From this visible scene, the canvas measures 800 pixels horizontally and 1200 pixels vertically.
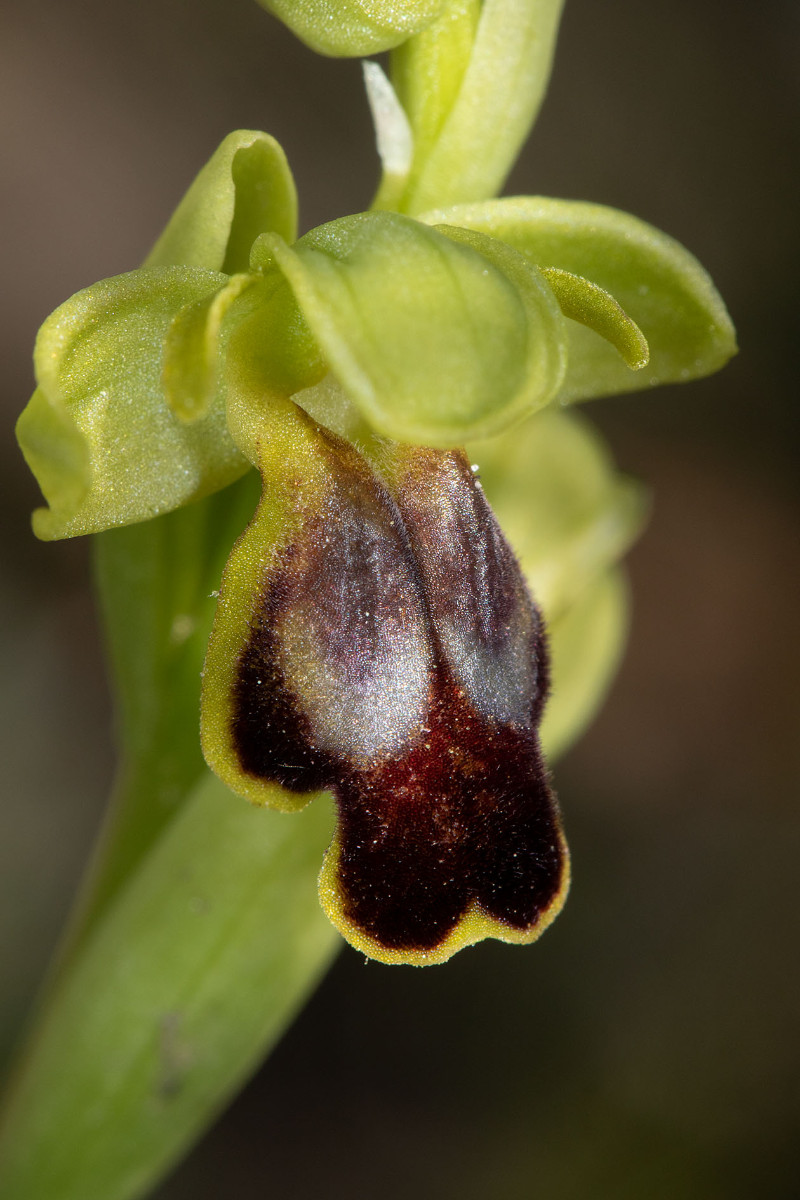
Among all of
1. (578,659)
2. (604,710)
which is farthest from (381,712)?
(604,710)

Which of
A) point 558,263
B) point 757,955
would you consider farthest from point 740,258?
point 558,263

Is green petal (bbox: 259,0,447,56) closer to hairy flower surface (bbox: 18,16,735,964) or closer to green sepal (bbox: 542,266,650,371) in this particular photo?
hairy flower surface (bbox: 18,16,735,964)

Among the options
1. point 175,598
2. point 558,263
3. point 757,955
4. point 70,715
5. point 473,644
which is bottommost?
point 757,955

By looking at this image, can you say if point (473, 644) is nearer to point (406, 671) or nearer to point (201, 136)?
point (406, 671)

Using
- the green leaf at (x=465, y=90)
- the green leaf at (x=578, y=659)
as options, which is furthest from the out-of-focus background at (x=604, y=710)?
the green leaf at (x=465, y=90)

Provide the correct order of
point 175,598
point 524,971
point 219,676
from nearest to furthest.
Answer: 1. point 219,676
2. point 175,598
3. point 524,971

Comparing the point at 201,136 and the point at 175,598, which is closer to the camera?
the point at 175,598

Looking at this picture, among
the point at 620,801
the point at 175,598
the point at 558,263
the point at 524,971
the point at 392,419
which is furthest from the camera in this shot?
the point at 620,801
